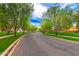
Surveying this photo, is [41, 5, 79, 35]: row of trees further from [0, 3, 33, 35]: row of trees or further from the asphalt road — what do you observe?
[0, 3, 33, 35]: row of trees

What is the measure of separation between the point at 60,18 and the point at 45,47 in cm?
143

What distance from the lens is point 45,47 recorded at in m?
9.57

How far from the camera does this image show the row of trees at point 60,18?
9891 mm

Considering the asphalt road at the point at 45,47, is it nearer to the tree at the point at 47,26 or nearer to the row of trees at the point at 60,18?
the tree at the point at 47,26

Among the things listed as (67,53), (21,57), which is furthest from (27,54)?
(67,53)

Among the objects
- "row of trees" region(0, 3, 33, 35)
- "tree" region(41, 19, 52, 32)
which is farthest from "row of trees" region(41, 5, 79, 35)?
"row of trees" region(0, 3, 33, 35)

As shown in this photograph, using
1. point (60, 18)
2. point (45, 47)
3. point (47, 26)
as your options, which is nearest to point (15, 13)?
point (47, 26)

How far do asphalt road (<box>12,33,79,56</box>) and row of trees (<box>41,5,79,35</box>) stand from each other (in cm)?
53

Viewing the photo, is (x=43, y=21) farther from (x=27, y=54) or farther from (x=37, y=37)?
(x=27, y=54)

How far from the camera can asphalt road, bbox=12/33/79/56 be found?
28.5 ft

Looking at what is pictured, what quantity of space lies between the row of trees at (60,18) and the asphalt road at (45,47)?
53 centimetres

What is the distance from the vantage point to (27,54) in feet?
28.5

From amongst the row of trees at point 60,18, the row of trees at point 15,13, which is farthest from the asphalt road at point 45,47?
the row of trees at point 15,13

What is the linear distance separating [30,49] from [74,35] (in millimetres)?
1990
